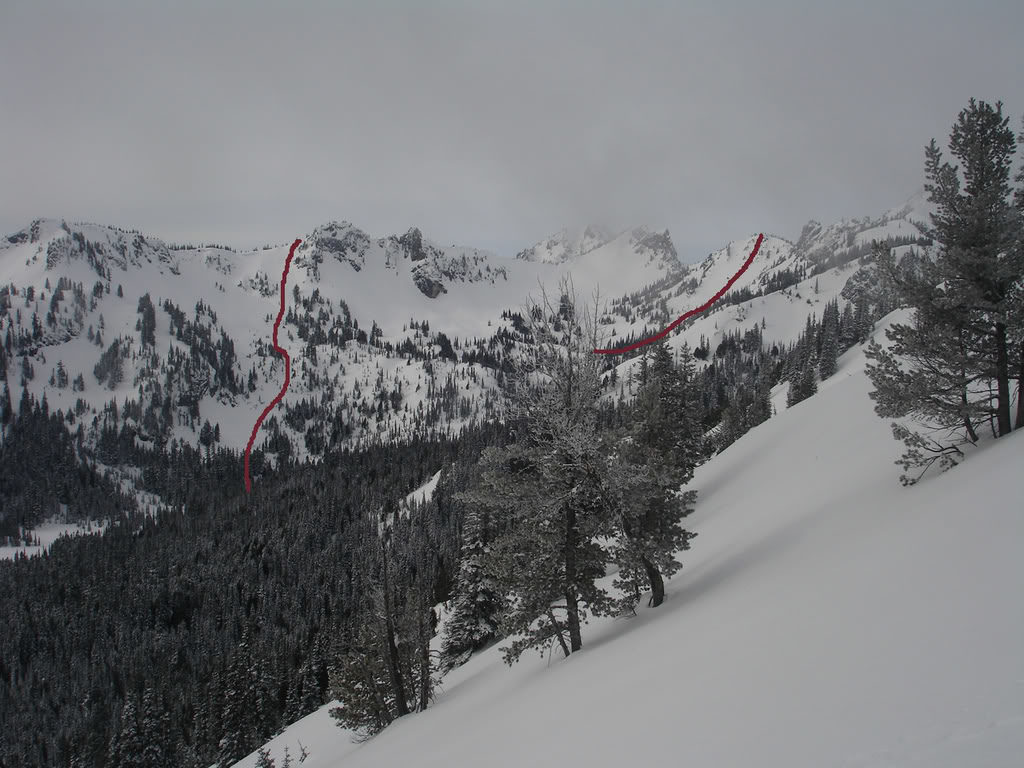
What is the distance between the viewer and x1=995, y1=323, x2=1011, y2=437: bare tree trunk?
11.8 meters

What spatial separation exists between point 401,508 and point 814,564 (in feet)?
427

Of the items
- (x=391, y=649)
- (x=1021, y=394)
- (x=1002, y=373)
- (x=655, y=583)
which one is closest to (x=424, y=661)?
(x=391, y=649)

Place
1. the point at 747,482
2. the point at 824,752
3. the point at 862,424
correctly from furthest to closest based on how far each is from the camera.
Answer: the point at 747,482, the point at 862,424, the point at 824,752

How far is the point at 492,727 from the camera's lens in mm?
10750

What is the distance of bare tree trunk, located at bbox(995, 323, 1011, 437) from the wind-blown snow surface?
1.04 meters

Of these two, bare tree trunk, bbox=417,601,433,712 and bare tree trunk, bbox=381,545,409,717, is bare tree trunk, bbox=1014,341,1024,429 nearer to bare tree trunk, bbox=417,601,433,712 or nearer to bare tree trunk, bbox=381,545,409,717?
bare tree trunk, bbox=381,545,409,717

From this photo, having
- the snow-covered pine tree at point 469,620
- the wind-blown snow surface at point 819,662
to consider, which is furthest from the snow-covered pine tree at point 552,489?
the snow-covered pine tree at point 469,620

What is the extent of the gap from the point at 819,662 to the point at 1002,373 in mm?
9696

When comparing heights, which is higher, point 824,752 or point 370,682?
point 824,752

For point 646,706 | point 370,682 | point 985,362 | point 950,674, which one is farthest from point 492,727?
Result: point 370,682

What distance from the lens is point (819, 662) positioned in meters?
6.41

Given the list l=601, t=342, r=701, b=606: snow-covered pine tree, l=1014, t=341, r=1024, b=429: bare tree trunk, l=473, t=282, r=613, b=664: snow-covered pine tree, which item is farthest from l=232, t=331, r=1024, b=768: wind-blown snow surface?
l=473, t=282, r=613, b=664: snow-covered pine tree

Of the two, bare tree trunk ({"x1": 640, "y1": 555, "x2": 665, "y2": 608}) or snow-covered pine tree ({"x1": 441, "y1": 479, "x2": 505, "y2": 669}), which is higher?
bare tree trunk ({"x1": 640, "y1": 555, "x2": 665, "y2": 608})

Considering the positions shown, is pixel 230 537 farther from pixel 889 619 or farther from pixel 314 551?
pixel 889 619
